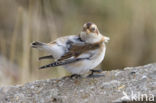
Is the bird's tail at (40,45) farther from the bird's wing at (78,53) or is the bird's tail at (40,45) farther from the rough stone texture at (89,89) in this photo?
the rough stone texture at (89,89)

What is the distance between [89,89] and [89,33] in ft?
1.89

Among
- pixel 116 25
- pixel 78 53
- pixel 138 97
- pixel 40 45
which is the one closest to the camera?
pixel 138 97

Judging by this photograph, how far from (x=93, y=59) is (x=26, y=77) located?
5.81 feet

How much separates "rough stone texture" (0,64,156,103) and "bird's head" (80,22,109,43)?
0.42 meters

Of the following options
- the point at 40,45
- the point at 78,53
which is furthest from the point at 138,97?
the point at 40,45

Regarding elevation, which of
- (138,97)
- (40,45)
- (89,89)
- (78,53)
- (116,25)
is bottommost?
(138,97)

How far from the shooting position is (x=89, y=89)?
16.4 ft

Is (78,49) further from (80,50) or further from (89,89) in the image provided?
(89,89)

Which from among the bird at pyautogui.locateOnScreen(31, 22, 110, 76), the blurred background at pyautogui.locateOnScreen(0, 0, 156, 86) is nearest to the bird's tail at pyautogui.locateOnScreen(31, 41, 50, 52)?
the bird at pyautogui.locateOnScreen(31, 22, 110, 76)

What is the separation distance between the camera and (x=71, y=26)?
367 inches

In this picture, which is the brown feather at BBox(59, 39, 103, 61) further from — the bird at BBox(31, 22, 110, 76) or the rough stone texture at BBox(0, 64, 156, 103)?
the rough stone texture at BBox(0, 64, 156, 103)

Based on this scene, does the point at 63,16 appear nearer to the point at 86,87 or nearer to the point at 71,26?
the point at 71,26

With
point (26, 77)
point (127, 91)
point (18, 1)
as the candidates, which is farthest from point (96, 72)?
point (18, 1)

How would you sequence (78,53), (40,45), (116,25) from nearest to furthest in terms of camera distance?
(40,45)
(78,53)
(116,25)
